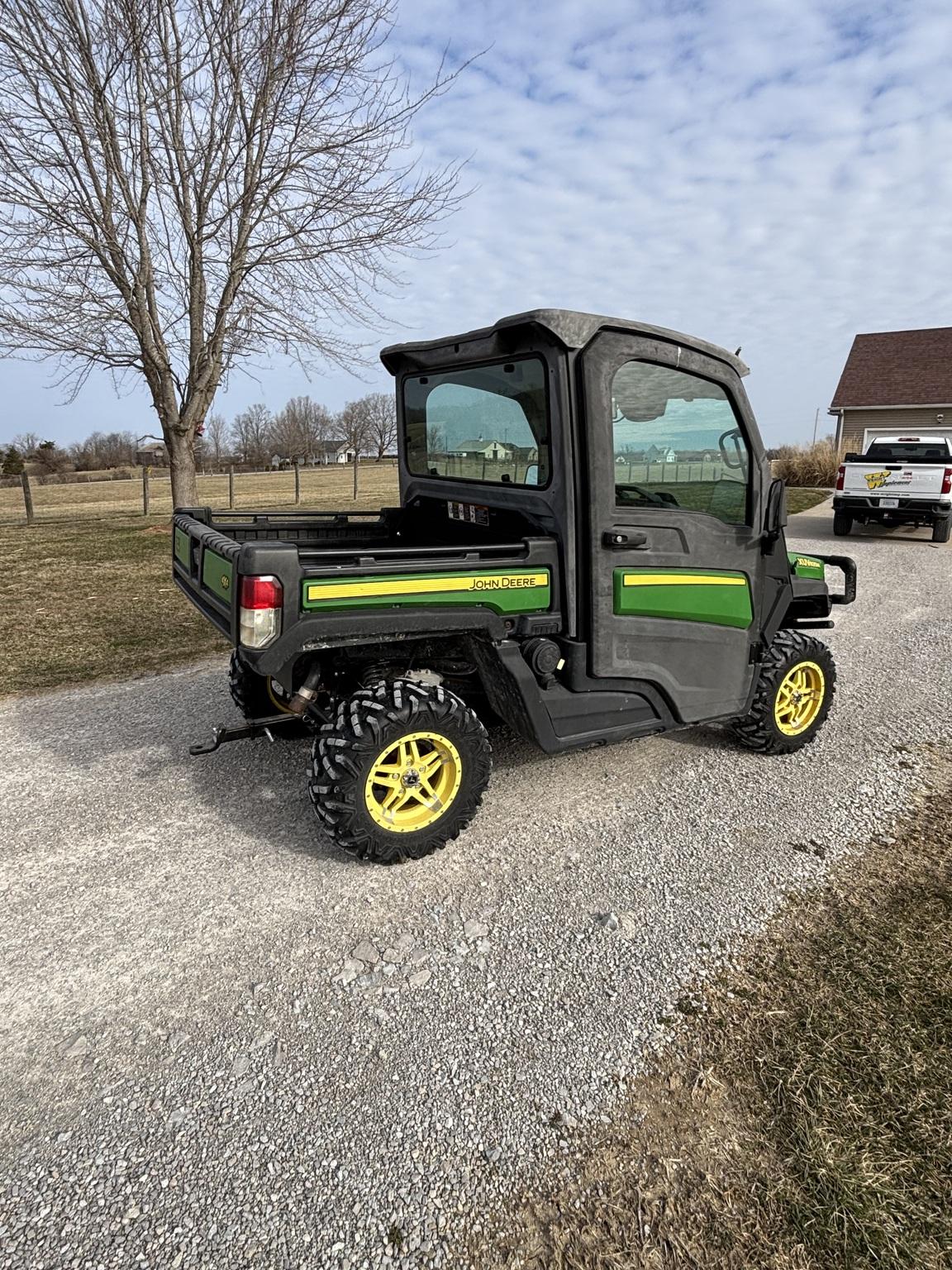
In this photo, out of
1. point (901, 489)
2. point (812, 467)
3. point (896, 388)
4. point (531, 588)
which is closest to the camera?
point (531, 588)

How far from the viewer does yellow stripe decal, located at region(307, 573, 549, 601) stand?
2.79 metres

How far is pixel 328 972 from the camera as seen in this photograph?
8.30ft

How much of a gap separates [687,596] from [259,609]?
6.47 ft

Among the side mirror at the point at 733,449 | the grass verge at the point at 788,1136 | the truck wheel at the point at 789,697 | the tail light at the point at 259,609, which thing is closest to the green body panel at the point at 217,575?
the tail light at the point at 259,609

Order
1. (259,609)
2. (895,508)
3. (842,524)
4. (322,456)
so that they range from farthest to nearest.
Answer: (322,456) < (842,524) < (895,508) < (259,609)

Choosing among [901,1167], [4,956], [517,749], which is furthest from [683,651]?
[4,956]

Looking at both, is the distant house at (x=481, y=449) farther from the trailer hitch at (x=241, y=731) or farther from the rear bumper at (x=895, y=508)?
the rear bumper at (x=895, y=508)

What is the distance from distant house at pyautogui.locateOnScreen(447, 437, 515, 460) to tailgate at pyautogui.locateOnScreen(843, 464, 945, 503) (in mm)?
11661

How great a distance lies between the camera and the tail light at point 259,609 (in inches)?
105

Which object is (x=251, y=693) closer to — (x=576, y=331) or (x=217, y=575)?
(x=217, y=575)

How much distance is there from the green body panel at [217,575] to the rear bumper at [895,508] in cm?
1294

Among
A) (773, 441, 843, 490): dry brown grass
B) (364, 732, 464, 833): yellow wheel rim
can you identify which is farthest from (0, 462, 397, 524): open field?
(364, 732, 464, 833): yellow wheel rim

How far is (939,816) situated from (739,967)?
66.5 inches

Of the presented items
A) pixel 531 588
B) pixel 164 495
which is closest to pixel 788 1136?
pixel 531 588
